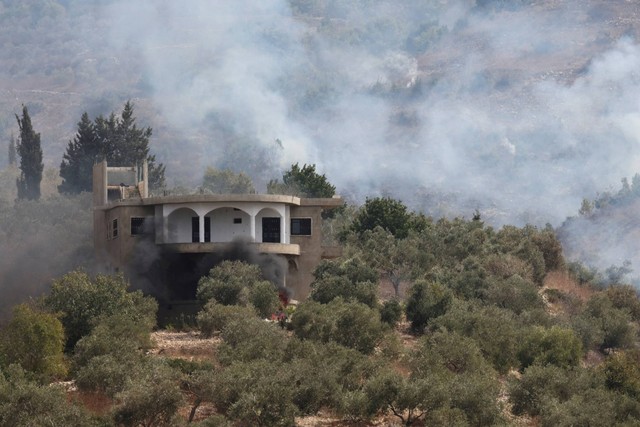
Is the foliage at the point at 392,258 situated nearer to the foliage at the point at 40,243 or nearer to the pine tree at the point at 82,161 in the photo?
the foliage at the point at 40,243

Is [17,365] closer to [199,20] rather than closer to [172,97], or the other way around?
[172,97]

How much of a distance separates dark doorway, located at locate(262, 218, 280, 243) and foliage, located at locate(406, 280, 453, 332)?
8.75m

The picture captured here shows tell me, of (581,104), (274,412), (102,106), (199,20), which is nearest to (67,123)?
(102,106)

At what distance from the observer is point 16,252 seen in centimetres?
6288

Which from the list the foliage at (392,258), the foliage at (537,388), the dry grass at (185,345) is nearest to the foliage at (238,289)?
the dry grass at (185,345)

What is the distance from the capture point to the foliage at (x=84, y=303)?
43.0 m

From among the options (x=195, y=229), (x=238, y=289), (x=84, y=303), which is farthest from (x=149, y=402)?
(x=195, y=229)

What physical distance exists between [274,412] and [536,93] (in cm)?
10617

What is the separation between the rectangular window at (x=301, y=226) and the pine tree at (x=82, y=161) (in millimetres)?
27019

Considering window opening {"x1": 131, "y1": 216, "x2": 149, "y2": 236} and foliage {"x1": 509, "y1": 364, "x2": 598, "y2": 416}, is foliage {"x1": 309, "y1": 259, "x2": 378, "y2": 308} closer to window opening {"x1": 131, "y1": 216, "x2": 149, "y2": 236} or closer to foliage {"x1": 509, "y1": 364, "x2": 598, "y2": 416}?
window opening {"x1": 131, "y1": 216, "x2": 149, "y2": 236}

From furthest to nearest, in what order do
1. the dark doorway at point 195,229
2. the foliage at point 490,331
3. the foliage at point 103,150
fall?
the foliage at point 103,150 < the dark doorway at point 195,229 < the foliage at point 490,331

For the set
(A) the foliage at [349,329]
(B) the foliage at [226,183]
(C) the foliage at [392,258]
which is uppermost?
(B) the foliage at [226,183]

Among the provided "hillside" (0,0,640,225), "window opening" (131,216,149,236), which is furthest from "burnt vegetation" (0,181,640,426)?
"hillside" (0,0,640,225)

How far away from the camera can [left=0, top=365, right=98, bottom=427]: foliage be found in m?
29.8
